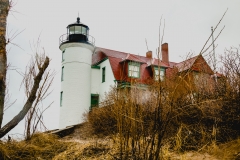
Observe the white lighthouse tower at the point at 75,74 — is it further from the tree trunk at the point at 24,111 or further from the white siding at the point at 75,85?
the tree trunk at the point at 24,111

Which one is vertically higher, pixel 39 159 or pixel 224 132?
pixel 224 132

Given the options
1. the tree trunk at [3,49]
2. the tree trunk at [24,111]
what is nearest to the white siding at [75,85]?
the tree trunk at [24,111]

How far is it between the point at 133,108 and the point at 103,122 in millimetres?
5722

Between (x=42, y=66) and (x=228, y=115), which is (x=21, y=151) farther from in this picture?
(x=228, y=115)

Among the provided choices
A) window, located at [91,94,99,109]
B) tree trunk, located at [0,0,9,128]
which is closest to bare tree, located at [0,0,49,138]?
tree trunk, located at [0,0,9,128]

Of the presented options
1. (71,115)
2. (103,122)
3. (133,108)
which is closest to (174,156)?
(133,108)

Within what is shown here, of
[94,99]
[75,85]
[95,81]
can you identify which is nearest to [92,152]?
[75,85]

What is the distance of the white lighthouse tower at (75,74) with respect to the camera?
1661 centimetres

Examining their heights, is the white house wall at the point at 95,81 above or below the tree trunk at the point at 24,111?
above

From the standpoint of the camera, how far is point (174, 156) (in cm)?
368

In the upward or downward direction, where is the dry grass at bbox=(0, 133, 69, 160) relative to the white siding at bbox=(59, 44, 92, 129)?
downward

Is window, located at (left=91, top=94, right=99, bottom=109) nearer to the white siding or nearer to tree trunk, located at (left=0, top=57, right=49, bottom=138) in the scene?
the white siding

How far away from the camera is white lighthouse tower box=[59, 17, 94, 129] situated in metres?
16.6

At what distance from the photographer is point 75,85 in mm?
17000
